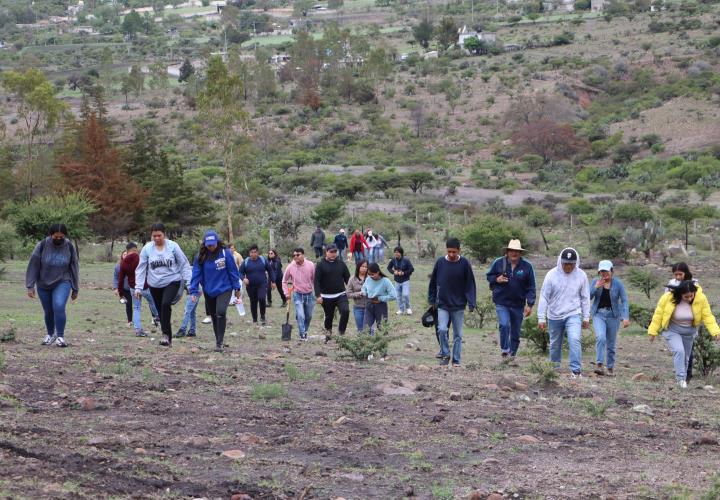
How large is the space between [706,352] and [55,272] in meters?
7.44

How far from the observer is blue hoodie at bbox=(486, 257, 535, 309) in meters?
12.7

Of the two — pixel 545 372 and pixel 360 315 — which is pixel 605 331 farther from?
pixel 360 315

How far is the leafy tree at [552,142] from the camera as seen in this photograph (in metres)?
77.5

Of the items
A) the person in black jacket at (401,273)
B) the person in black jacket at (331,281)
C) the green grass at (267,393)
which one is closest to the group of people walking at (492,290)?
the person in black jacket at (331,281)

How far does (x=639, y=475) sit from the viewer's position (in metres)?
7.11

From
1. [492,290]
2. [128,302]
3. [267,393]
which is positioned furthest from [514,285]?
[128,302]

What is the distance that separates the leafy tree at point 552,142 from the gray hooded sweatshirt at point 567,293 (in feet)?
217

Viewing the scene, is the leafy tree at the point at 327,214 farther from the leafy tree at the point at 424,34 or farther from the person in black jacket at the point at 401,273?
the leafy tree at the point at 424,34

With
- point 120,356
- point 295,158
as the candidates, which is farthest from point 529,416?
point 295,158

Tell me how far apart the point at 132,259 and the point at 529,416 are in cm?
825

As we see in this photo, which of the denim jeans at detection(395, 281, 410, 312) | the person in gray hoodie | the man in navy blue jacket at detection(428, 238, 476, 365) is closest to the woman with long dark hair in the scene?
the person in gray hoodie

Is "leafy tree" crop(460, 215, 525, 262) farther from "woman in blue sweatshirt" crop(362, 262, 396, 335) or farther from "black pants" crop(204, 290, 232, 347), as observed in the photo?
"black pants" crop(204, 290, 232, 347)

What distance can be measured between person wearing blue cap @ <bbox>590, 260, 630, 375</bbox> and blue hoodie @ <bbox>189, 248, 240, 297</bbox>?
13.7 feet

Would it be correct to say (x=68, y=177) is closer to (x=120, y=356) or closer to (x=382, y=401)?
(x=120, y=356)
